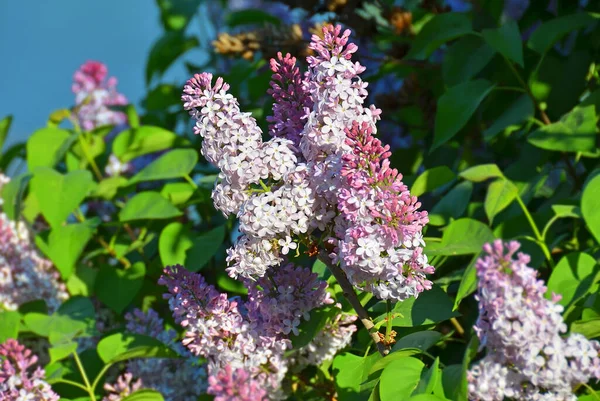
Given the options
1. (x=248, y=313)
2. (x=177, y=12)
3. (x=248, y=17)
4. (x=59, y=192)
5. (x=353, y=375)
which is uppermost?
(x=177, y=12)

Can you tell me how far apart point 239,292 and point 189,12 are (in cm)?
99

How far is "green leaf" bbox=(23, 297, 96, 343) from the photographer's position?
1.23 metres

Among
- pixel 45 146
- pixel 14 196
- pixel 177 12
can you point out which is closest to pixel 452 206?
pixel 14 196

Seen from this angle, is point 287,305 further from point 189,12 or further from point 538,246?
point 189,12

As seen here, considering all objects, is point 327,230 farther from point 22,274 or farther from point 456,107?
point 22,274

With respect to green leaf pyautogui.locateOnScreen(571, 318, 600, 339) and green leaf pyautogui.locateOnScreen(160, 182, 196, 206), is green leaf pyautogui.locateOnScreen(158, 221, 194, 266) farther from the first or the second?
green leaf pyautogui.locateOnScreen(571, 318, 600, 339)

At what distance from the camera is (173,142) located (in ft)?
5.07

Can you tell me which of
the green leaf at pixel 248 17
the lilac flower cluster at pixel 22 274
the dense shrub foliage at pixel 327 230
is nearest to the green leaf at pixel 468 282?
the dense shrub foliage at pixel 327 230

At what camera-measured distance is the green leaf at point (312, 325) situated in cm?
93

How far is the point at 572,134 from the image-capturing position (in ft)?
3.87

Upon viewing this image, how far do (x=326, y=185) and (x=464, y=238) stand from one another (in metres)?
0.27

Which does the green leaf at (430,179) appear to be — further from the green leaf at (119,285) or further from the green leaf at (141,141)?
the green leaf at (141,141)

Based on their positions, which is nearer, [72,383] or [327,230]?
[327,230]

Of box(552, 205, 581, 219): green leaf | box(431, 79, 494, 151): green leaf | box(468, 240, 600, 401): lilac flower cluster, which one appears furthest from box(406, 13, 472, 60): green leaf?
box(468, 240, 600, 401): lilac flower cluster
